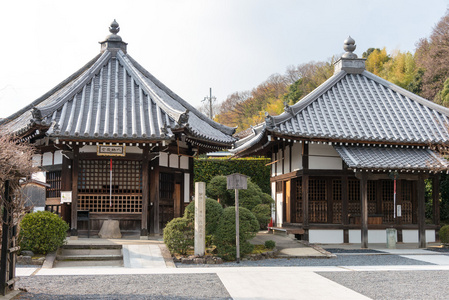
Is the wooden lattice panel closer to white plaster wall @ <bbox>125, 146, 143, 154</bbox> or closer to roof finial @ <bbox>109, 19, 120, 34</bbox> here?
white plaster wall @ <bbox>125, 146, 143, 154</bbox>

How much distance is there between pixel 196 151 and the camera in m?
20.7

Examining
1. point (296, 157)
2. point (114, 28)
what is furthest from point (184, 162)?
point (114, 28)

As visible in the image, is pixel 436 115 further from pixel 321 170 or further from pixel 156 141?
pixel 156 141

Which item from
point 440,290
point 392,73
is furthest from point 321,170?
point 392,73

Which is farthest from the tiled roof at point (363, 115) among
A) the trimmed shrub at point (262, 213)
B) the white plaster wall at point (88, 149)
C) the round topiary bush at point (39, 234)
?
the round topiary bush at point (39, 234)

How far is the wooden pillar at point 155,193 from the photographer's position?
58.3ft

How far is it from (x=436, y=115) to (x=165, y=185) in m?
12.0

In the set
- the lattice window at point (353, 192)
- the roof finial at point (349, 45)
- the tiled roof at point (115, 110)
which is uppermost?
the roof finial at point (349, 45)

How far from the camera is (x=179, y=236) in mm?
14133

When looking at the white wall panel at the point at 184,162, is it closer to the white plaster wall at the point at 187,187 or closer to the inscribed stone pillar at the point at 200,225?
the white plaster wall at the point at 187,187

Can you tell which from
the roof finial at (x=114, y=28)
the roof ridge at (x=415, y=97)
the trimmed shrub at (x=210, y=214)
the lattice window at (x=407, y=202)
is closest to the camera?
the trimmed shrub at (x=210, y=214)

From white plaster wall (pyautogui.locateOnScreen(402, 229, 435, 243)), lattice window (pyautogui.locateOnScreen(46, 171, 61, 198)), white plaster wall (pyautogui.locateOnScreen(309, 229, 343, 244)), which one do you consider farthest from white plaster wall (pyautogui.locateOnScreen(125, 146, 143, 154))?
white plaster wall (pyautogui.locateOnScreen(402, 229, 435, 243))

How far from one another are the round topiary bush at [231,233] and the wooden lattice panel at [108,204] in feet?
14.0

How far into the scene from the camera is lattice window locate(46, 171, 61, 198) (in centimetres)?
1792
